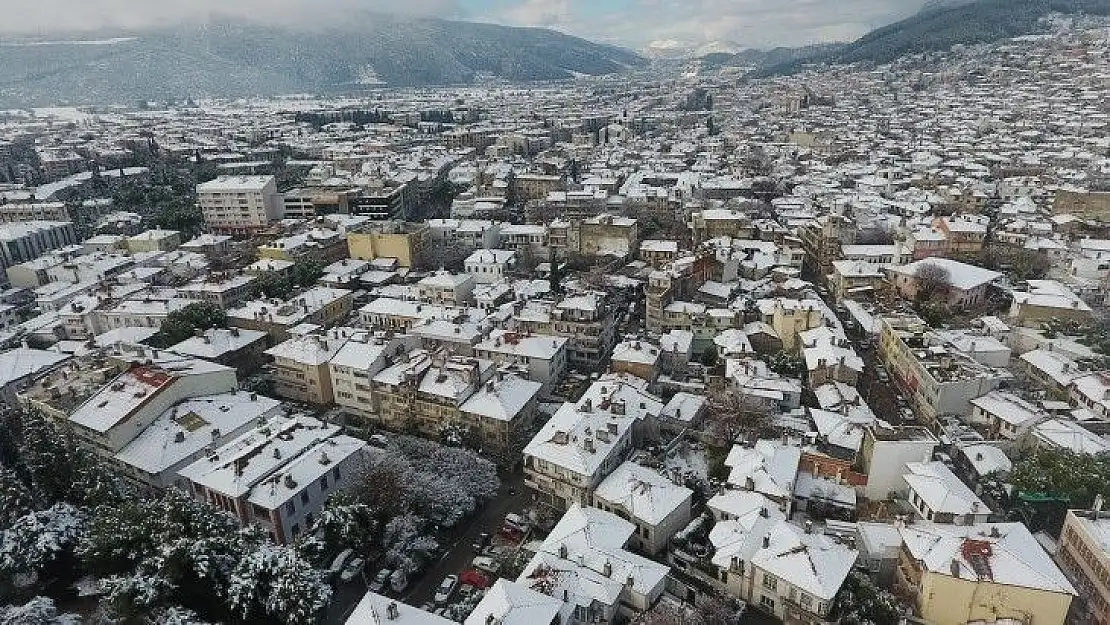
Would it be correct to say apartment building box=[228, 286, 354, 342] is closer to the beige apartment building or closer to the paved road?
the paved road

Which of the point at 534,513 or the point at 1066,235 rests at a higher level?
the point at 1066,235

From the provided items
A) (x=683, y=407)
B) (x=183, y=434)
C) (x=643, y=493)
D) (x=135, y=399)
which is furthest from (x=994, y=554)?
(x=135, y=399)

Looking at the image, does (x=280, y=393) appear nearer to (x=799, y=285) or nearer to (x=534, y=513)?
(x=534, y=513)

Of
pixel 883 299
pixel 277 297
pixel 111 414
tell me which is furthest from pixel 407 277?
pixel 883 299

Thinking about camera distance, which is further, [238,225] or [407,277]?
[238,225]

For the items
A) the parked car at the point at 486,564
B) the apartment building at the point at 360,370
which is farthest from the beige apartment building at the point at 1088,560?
the apartment building at the point at 360,370

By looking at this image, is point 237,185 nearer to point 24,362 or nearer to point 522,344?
point 24,362
